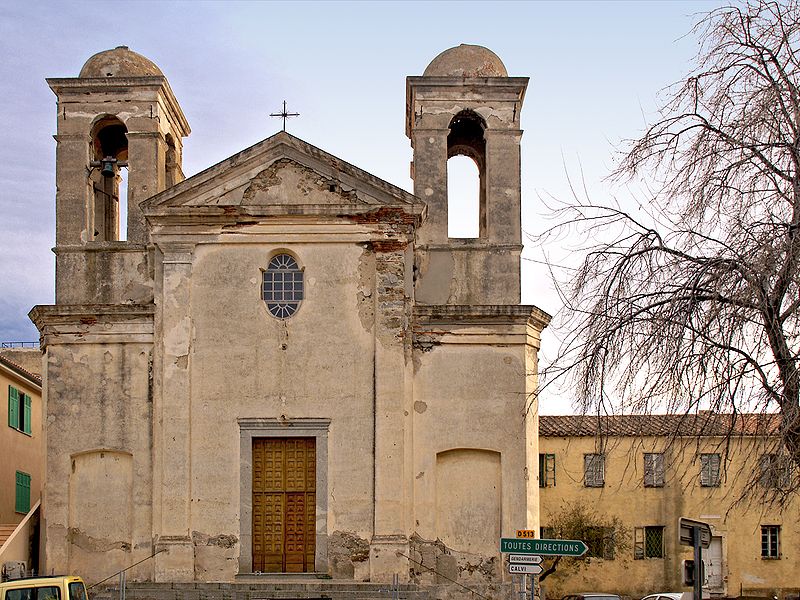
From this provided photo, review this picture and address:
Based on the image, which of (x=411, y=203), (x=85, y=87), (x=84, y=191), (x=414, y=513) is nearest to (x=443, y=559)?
(x=414, y=513)

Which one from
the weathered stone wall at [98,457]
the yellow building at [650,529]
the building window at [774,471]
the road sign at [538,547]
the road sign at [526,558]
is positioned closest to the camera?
the building window at [774,471]

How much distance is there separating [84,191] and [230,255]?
11.2ft

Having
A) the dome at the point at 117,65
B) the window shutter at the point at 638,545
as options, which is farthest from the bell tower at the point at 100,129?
the window shutter at the point at 638,545

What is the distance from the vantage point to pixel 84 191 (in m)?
23.6

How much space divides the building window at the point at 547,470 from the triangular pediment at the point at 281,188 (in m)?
17.5

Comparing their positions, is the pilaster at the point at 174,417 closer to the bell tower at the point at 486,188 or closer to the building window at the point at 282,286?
the building window at the point at 282,286

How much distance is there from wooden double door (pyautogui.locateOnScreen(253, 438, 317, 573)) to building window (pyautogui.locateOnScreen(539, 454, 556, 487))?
17012mm

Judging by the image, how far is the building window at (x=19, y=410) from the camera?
3134 centimetres

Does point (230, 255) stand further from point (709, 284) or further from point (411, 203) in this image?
point (709, 284)

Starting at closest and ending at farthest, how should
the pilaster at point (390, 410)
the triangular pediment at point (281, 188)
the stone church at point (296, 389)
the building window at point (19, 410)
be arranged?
the pilaster at point (390, 410) → the stone church at point (296, 389) → the triangular pediment at point (281, 188) → the building window at point (19, 410)

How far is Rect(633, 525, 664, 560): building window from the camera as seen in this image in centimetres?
3719

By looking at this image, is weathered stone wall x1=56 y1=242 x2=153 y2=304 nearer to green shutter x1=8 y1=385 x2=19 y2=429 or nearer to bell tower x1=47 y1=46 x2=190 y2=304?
bell tower x1=47 y1=46 x2=190 y2=304

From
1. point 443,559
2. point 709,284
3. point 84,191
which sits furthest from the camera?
point 84,191

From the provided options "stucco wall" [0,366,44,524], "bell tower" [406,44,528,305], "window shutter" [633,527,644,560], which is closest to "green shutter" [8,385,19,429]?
"stucco wall" [0,366,44,524]
